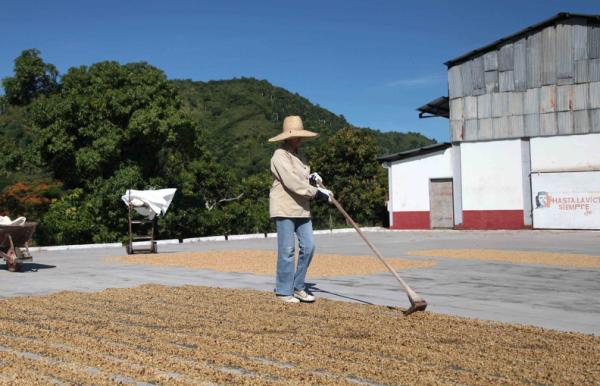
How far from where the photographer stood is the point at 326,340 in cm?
519

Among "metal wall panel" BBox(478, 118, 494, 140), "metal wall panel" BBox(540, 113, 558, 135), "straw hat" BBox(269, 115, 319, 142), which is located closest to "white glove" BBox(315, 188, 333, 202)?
"straw hat" BBox(269, 115, 319, 142)

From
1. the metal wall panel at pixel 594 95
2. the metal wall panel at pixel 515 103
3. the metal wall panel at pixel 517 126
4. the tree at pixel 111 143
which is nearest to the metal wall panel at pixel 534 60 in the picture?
the metal wall panel at pixel 515 103

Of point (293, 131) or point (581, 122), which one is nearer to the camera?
point (293, 131)

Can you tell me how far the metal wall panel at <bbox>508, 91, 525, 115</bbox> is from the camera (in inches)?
1184

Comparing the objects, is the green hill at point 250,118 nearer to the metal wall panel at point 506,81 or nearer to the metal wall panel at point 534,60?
the metal wall panel at point 506,81

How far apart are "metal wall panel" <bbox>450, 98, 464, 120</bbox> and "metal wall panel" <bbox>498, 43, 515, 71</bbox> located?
229 cm

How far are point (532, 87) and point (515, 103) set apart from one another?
3.20 feet

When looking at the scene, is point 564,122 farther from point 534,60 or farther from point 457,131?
point 457,131

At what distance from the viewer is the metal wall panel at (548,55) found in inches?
1156

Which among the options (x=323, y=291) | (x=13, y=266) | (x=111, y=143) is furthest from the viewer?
(x=111, y=143)

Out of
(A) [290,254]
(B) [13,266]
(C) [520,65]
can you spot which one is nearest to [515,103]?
(C) [520,65]

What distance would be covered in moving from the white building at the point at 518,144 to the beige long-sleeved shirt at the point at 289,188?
2343 cm

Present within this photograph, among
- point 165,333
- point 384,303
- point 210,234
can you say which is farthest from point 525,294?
point 210,234

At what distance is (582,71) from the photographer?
94.0 feet
